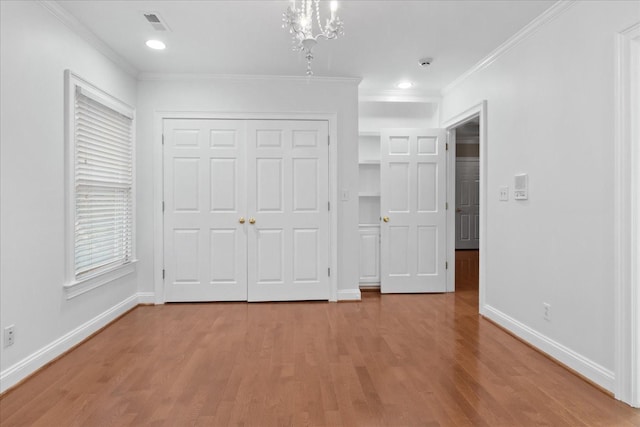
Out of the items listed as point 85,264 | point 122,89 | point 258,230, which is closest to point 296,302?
point 258,230

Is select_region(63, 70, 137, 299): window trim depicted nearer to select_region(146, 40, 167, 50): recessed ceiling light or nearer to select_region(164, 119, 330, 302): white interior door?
select_region(146, 40, 167, 50): recessed ceiling light

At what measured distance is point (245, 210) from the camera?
4.41 meters

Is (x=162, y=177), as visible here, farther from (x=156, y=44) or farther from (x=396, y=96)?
(x=396, y=96)

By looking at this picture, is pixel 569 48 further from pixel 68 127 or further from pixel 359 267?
pixel 68 127

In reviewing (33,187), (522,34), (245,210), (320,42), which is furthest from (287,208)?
(522,34)

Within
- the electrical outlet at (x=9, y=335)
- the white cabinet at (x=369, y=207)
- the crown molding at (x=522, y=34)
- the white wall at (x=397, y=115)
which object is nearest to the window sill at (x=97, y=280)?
the electrical outlet at (x=9, y=335)

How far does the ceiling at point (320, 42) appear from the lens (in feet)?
9.45

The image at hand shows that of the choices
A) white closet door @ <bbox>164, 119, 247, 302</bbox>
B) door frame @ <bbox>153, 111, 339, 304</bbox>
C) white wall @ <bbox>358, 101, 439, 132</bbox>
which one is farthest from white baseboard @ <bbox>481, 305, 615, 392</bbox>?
white closet door @ <bbox>164, 119, 247, 302</bbox>

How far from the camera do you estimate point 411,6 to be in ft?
9.44

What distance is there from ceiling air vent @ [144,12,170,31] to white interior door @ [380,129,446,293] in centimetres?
273

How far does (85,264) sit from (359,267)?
120 inches

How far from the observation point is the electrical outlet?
7.73ft

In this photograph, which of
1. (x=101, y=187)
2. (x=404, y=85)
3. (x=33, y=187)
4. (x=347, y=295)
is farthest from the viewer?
(x=404, y=85)

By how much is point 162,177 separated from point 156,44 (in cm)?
145
